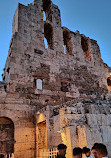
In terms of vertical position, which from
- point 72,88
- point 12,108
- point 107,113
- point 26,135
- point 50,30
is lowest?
point 26,135

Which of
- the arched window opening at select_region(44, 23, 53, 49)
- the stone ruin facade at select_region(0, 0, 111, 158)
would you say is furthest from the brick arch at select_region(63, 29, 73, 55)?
the arched window opening at select_region(44, 23, 53, 49)

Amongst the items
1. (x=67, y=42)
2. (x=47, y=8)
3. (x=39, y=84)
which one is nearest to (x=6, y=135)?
(x=39, y=84)

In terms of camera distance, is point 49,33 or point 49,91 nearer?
point 49,91

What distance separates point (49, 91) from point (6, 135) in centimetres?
369

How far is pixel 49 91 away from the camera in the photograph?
9.84m

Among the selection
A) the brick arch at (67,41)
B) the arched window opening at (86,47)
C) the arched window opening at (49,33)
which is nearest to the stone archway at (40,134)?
the arched window opening at (49,33)

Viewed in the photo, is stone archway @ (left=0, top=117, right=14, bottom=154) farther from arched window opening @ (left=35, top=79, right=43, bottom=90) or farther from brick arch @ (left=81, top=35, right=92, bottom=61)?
brick arch @ (left=81, top=35, right=92, bottom=61)

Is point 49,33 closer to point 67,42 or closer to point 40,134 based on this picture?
point 67,42

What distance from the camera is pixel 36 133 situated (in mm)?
8219

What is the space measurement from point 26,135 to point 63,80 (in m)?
4.60

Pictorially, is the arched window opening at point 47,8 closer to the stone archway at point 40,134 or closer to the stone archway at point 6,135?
the stone archway at point 40,134

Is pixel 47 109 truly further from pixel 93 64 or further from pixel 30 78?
pixel 93 64

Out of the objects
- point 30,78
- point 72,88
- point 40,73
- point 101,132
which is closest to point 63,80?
point 72,88

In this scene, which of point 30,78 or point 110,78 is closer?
point 30,78
